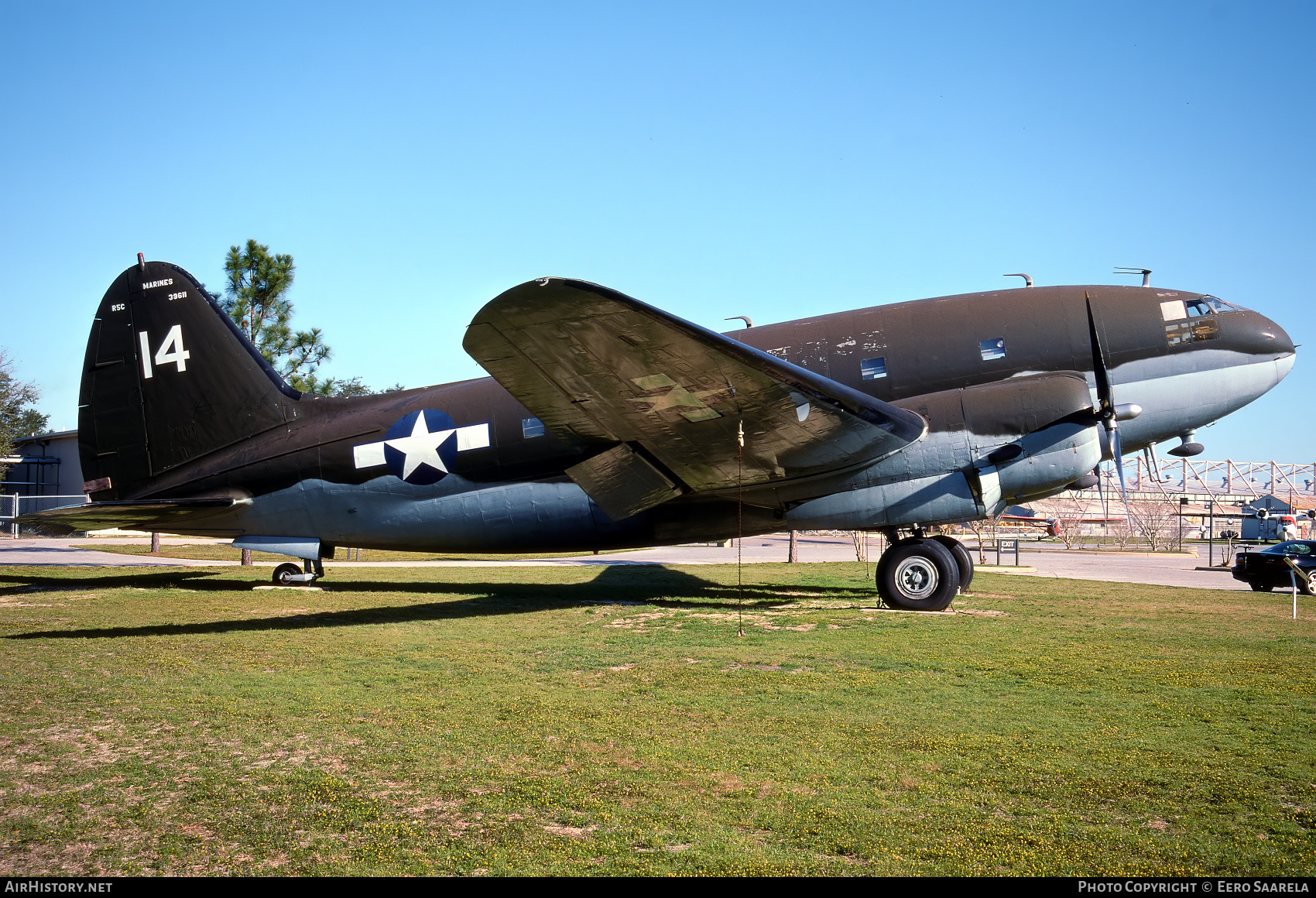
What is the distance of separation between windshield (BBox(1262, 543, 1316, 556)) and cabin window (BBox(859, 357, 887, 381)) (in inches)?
579

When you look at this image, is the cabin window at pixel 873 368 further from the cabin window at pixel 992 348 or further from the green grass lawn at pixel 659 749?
the green grass lawn at pixel 659 749

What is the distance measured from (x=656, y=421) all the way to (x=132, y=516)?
9.84 m

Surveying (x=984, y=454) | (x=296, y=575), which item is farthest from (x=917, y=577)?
(x=296, y=575)

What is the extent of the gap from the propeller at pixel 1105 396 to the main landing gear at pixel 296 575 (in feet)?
50.2

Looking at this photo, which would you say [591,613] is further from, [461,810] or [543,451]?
[461,810]

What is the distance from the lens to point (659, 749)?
570 cm

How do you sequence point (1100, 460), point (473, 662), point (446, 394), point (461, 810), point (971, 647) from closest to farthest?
1. point (461, 810)
2. point (473, 662)
3. point (971, 647)
4. point (1100, 460)
5. point (446, 394)

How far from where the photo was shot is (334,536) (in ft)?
51.8

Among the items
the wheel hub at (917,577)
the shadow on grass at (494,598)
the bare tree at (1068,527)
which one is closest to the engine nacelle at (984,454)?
the wheel hub at (917,577)

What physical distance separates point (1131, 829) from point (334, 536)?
14324mm

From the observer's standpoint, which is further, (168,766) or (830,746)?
(830,746)

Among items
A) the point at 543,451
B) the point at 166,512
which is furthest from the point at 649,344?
the point at 166,512

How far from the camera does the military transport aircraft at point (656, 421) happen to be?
11.0 metres

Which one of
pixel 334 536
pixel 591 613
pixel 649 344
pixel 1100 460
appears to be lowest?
pixel 591 613
